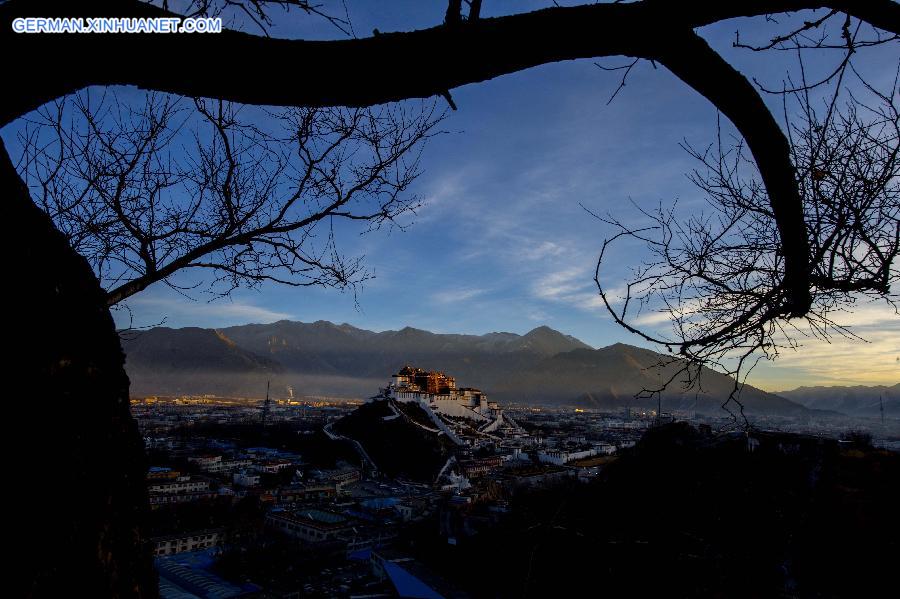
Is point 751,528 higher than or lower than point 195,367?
higher

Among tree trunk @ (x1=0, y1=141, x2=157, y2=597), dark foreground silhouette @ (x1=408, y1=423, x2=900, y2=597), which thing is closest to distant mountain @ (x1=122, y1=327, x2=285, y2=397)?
dark foreground silhouette @ (x1=408, y1=423, x2=900, y2=597)

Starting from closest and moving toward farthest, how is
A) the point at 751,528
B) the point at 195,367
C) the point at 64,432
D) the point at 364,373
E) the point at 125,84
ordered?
1. the point at 64,432
2. the point at 125,84
3. the point at 751,528
4. the point at 195,367
5. the point at 364,373

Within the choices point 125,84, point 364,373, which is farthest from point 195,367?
point 125,84

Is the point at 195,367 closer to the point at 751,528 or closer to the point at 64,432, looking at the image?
the point at 751,528

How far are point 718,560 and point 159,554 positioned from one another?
20193 millimetres

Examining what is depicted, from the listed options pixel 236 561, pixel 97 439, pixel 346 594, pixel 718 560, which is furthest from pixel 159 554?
pixel 97 439

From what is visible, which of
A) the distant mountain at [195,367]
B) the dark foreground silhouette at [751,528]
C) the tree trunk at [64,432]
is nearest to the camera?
the tree trunk at [64,432]

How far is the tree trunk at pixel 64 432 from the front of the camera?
0.66 metres

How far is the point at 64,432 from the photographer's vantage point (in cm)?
74

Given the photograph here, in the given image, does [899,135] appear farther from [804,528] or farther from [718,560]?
[804,528]

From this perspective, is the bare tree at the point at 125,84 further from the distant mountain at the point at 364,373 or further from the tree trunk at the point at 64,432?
the distant mountain at the point at 364,373

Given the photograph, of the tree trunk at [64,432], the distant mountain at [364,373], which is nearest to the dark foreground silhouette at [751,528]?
the tree trunk at [64,432]

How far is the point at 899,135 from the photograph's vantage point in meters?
1.61

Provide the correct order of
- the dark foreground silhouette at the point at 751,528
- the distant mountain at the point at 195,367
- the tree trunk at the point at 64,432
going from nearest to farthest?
the tree trunk at the point at 64,432
the dark foreground silhouette at the point at 751,528
the distant mountain at the point at 195,367
